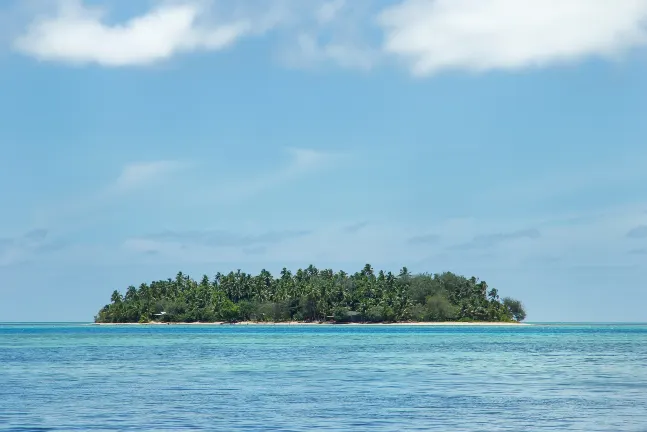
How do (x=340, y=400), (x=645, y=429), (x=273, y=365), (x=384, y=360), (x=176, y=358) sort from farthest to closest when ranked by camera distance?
(x=176, y=358), (x=384, y=360), (x=273, y=365), (x=340, y=400), (x=645, y=429)

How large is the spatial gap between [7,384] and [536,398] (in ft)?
93.3

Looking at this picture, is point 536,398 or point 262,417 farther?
point 536,398

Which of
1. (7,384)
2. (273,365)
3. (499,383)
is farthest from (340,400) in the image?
(273,365)

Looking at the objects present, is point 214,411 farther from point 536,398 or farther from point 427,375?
point 427,375

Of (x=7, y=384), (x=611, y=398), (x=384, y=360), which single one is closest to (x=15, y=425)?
(x=7, y=384)

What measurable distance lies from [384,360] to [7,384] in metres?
30.7

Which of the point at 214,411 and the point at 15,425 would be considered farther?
the point at 214,411

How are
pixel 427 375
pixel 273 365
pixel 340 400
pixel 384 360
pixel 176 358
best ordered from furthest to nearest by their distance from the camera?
pixel 176 358 → pixel 384 360 → pixel 273 365 → pixel 427 375 → pixel 340 400

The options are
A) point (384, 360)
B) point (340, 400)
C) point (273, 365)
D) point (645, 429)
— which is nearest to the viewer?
point (645, 429)

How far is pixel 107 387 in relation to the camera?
147ft

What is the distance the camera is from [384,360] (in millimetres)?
68250

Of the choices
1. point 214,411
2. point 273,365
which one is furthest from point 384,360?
point 214,411

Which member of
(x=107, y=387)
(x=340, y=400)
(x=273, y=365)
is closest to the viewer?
(x=340, y=400)

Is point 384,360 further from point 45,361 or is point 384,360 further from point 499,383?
point 45,361
